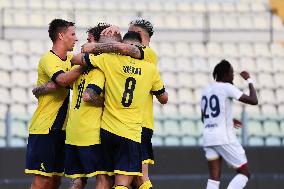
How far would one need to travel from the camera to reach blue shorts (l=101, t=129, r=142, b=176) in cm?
940

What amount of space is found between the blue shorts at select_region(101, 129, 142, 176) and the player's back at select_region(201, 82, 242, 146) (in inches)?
155

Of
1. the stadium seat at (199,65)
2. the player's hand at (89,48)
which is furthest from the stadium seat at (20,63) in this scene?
the player's hand at (89,48)

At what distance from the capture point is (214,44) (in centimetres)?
2273

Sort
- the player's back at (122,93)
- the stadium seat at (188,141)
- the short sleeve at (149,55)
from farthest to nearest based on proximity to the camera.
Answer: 1. the stadium seat at (188,141)
2. the short sleeve at (149,55)
3. the player's back at (122,93)

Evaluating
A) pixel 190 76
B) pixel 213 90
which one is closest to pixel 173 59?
pixel 190 76

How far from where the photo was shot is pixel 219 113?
13359 mm

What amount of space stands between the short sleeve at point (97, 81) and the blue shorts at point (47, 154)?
3.63ft

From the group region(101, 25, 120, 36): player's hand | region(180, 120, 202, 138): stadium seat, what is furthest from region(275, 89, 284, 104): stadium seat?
region(101, 25, 120, 36): player's hand

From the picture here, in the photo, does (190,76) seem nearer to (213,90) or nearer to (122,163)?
(213,90)

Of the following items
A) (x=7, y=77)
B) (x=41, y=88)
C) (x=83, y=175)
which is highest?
(x=7, y=77)

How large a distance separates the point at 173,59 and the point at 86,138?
12.5 meters

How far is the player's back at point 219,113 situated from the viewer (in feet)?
43.5

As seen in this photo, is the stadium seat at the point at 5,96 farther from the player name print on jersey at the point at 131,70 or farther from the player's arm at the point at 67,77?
the player name print on jersey at the point at 131,70

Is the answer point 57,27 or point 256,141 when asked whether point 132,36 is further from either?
point 256,141
